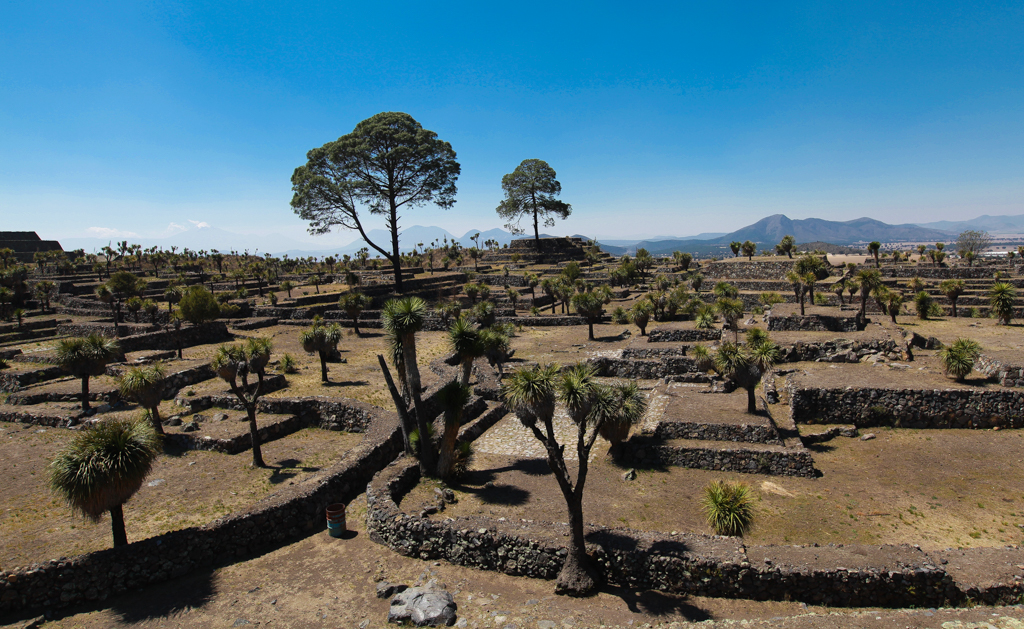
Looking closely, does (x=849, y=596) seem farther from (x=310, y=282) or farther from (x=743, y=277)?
(x=310, y=282)


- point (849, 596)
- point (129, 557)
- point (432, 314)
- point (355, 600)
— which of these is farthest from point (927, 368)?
point (432, 314)

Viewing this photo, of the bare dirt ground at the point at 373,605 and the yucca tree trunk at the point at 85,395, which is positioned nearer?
the bare dirt ground at the point at 373,605

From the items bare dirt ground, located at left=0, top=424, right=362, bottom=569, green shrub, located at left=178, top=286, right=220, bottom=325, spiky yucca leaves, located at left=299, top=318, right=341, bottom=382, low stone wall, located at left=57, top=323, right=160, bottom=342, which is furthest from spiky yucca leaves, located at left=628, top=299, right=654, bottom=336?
low stone wall, located at left=57, top=323, right=160, bottom=342

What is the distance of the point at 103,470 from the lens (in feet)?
34.7

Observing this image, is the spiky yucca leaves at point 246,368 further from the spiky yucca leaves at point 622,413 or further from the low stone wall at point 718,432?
the low stone wall at point 718,432

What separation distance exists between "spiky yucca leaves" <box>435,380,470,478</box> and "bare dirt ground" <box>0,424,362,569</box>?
15.4 feet

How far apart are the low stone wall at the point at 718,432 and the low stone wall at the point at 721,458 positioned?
763mm

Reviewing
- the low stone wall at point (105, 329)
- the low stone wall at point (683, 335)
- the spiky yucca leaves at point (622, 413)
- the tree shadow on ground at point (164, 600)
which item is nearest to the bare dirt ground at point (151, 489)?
the tree shadow on ground at point (164, 600)

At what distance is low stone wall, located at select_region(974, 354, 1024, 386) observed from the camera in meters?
19.1

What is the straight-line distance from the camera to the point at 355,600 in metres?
10.5

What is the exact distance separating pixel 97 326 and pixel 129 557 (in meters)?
36.1

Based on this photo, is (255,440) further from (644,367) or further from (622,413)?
(644,367)

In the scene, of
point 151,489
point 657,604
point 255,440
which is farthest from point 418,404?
point 657,604

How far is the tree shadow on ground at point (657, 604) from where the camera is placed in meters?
9.84
